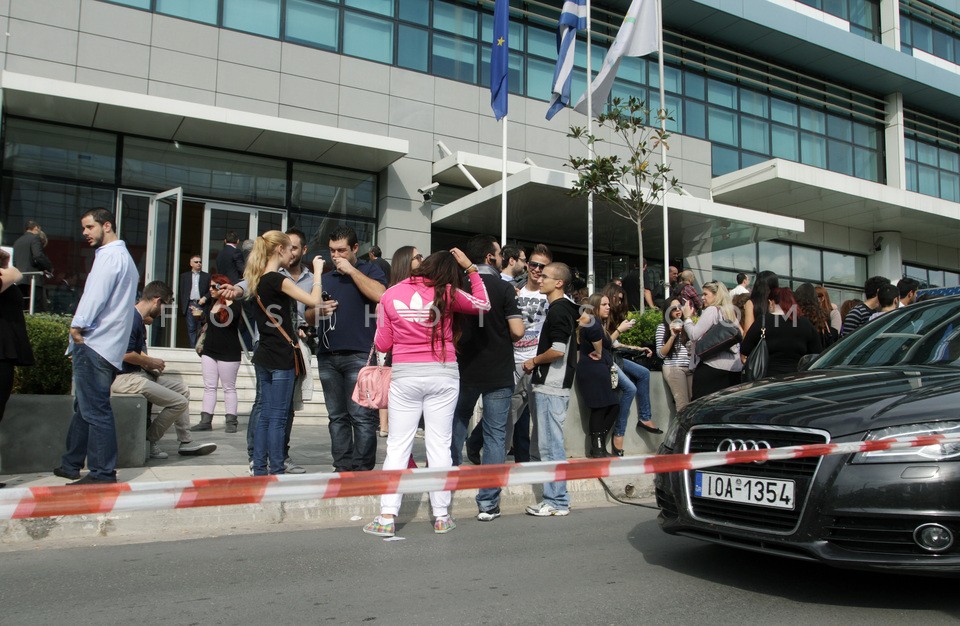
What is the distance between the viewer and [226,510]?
5.55 meters

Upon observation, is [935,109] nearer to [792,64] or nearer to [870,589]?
[792,64]

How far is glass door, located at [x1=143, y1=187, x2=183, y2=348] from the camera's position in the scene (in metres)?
14.1

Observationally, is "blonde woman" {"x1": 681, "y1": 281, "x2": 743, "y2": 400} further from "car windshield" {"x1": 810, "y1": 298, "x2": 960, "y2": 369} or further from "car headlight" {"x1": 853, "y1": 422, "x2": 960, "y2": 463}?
"car headlight" {"x1": 853, "y1": 422, "x2": 960, "y2": 463}

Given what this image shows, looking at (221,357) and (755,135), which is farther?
(755,135)

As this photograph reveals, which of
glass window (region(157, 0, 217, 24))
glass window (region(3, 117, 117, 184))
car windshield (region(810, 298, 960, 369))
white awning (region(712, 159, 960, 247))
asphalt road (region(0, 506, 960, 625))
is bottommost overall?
asphalt road (region(0, 506, 960, 625))

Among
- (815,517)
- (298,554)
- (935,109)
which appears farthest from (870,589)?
(935,109)

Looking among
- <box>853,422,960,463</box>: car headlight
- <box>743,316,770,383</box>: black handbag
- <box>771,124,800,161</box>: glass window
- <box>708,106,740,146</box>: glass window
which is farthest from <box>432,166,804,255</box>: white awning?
<box>853,422,960,463</box>: car headlight

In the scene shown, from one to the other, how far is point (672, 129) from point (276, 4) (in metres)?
10.5

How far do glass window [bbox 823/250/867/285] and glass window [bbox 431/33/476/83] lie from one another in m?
13.4

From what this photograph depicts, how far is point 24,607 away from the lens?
3658mm

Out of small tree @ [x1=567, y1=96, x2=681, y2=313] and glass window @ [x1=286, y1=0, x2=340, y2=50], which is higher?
glass window @ [x1=286, y1=0, x2=340, y2=50]

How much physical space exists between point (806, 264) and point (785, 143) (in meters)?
3.78

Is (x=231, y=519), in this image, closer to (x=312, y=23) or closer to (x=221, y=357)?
(x=221, y=357)

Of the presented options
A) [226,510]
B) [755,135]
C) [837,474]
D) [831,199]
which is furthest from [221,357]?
[755,135]
